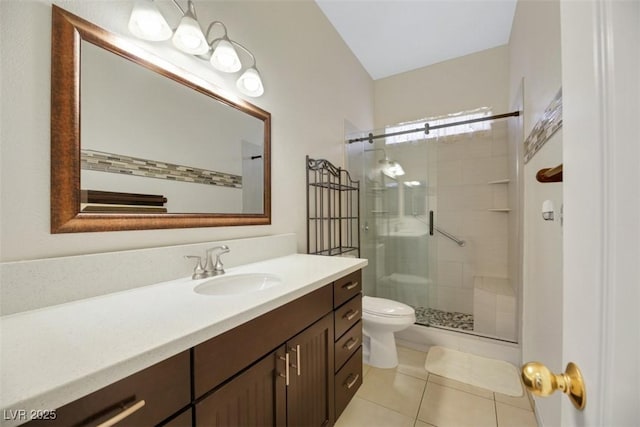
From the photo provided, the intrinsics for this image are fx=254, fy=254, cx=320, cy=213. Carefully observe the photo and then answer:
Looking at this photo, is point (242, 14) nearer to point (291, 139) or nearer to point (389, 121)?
point (291, 139)

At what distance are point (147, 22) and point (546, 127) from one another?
169 cm

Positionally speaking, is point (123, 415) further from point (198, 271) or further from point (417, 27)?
point (417, 27)

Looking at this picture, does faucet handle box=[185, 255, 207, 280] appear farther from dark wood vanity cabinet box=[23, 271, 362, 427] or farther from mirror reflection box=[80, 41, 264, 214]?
dark wood vanity cabinet box=[23, 271, 362, 427]

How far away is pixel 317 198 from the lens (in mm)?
2037

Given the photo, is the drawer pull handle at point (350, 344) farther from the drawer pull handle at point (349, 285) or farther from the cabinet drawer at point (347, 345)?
the drawer pull handle at point (349, 285)

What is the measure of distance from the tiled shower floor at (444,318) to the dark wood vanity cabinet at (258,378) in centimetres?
125

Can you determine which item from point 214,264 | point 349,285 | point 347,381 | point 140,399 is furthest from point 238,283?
point 347,381

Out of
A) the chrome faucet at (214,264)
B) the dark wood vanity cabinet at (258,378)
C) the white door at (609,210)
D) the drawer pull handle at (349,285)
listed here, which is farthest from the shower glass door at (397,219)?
the white door at (609,210)

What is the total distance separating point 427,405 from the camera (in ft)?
4.90

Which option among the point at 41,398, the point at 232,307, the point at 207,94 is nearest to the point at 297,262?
the point at 232,307

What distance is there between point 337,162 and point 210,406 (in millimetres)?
2053

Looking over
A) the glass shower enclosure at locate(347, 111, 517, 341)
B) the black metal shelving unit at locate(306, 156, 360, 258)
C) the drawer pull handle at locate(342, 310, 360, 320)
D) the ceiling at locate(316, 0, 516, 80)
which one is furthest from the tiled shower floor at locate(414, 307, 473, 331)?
the ceiling at locate(316, 0, 516, 80)

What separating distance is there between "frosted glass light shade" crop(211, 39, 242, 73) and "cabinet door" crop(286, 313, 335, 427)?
1259mm

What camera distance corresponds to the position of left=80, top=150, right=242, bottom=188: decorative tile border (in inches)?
34.1
